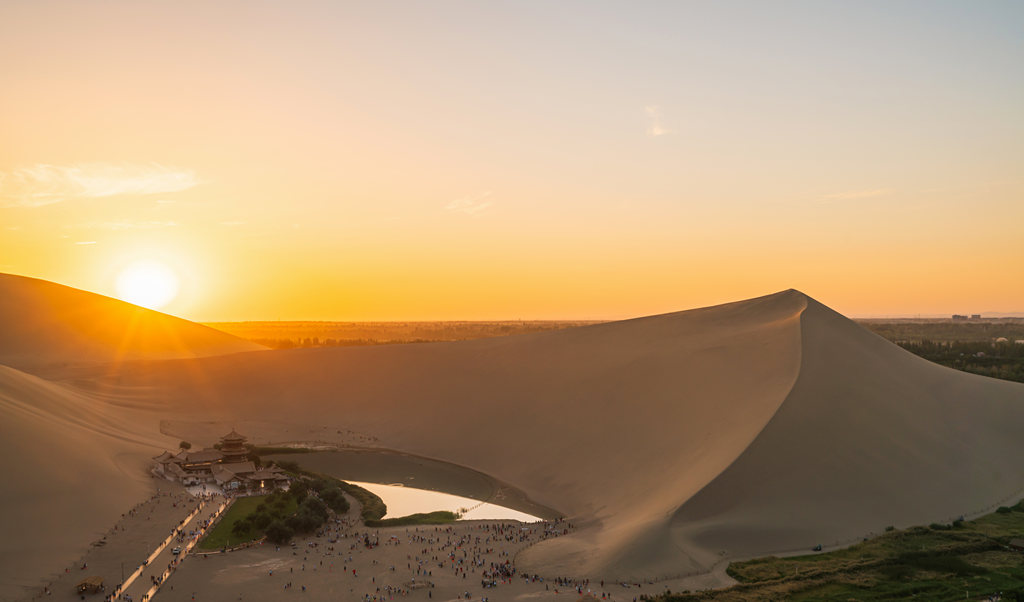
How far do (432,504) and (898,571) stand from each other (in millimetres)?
23387

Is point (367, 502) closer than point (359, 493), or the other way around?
point (367, 502)

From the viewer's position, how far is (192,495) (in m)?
38.5

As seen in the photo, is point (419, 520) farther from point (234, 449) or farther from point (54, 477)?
point (54, 477)

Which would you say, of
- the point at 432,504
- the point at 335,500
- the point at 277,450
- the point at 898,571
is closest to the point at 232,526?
the point at 335,500

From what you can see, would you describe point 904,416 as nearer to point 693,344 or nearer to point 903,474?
point 903,474

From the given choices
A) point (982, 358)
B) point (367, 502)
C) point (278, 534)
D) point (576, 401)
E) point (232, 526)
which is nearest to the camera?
point (278, 534)

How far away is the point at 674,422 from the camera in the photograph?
42.4 m

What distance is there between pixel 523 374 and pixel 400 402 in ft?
37.5

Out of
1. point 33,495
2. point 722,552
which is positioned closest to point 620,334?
point 722,552

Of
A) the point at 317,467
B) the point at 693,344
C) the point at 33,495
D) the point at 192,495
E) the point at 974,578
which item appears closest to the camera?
the point at 974,578

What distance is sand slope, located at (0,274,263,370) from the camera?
8638 cm

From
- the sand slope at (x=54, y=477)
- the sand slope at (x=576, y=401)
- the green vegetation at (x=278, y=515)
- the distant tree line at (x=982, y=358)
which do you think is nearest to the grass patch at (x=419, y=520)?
the green vegetation at (x=278, y=515)

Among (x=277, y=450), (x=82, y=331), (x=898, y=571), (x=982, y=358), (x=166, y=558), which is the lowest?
(x=898, y=571)

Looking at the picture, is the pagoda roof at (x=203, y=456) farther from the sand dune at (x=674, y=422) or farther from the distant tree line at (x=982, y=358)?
the distant tree line at (x=982, y=358)
